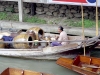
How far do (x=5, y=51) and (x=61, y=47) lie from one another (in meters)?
2.51

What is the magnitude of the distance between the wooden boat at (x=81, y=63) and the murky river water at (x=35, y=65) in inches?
14.2

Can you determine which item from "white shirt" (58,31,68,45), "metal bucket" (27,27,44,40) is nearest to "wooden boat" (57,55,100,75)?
"white shirt" (58,31,68,45)

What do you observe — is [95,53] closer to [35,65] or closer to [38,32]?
[38,32]

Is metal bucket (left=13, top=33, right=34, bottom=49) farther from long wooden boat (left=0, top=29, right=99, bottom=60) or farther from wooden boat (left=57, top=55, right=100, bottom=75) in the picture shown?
wooden boat (left=57, top=55, right=100, bottom=75)

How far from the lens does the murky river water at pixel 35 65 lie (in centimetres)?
1447

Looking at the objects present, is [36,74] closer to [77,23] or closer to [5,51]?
[5,51]

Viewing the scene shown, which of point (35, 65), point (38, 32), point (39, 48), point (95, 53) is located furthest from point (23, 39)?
point (95, 53)

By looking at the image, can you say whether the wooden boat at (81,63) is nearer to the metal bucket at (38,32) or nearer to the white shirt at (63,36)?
the white shirt at (63,36)

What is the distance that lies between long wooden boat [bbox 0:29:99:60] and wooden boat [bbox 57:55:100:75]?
61 centimetres

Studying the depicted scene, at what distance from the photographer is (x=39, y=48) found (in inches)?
605

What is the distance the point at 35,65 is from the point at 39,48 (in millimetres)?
750

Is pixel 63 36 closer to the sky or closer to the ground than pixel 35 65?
closer to the sky

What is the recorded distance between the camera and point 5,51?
1560 centimetres

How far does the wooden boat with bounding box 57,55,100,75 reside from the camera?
13664 mm
